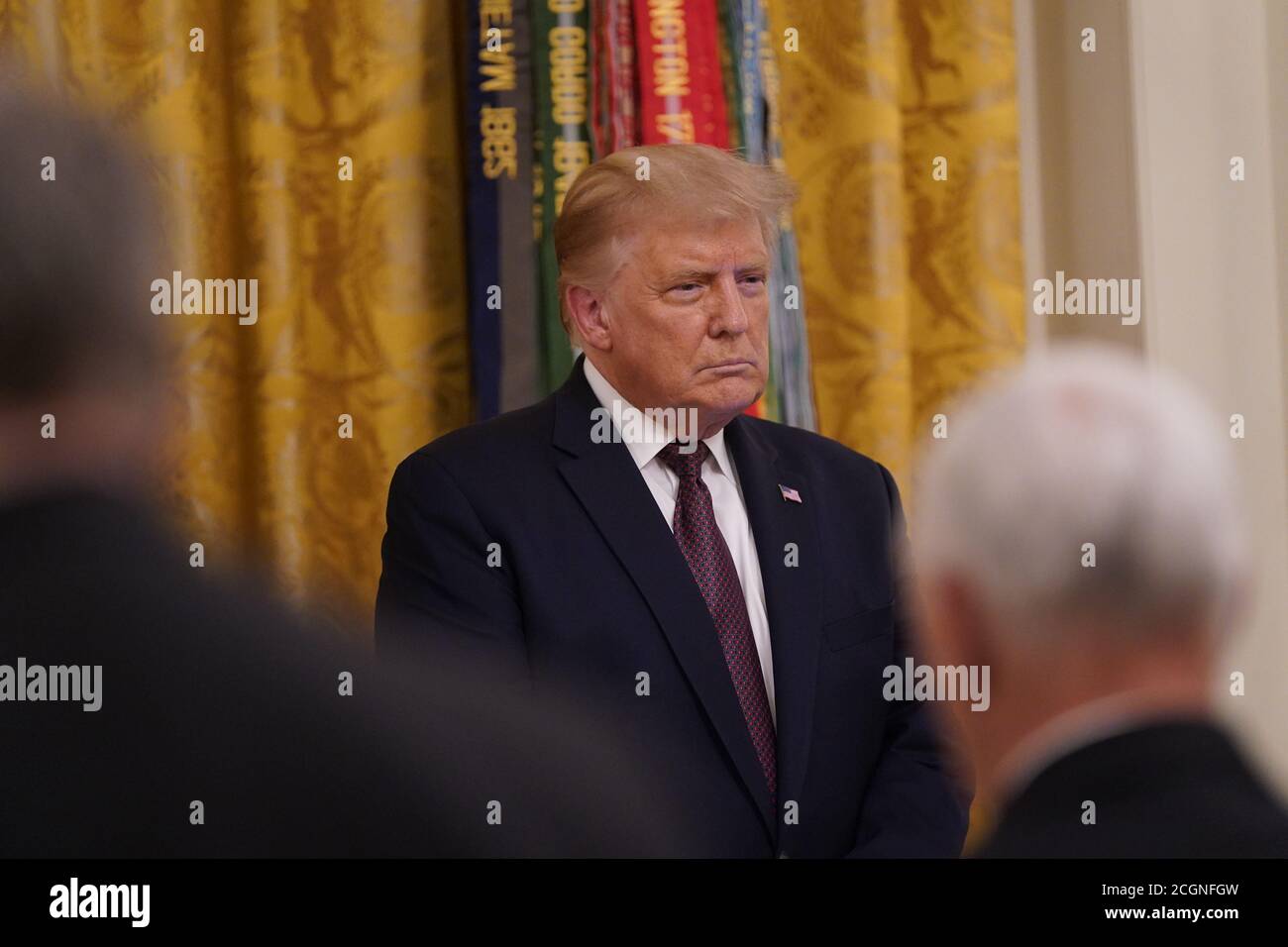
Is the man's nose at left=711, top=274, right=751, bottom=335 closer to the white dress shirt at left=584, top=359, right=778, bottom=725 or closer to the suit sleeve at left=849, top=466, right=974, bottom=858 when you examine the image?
the white dress shirt at left=584, top=359, right=778, bottom=725

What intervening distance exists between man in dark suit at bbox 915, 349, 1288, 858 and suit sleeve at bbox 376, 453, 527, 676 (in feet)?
2.51

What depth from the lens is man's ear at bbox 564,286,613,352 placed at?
73.2 inches

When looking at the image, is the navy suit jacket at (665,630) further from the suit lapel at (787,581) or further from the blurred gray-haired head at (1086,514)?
the blurred gray-haired head at (1086,514)

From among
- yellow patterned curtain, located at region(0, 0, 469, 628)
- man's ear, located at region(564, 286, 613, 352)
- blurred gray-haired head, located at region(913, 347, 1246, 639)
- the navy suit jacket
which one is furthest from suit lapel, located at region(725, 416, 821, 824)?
blurred gray-haired head, located at region(913, 347, 1246, 639)

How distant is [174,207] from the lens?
2078mm

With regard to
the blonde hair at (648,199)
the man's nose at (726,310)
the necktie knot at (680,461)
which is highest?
the blonde hair at (648,199)

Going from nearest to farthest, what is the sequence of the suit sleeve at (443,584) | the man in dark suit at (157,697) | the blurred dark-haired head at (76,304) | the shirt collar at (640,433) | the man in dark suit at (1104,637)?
the man in dark suit at (157,697) → the blurred dark-haired head at (76,304) → the man in dark suit at (1104,637) → the suit sleeve at (443,584) → the shirt collar at (640,433)

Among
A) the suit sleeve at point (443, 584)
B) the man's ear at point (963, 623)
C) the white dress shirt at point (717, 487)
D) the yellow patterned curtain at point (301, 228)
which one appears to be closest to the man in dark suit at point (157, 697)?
the man's ear at point (963, 623)

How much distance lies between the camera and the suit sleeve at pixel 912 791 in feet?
5.58

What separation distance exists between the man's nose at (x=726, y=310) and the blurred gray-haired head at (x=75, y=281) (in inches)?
38.5
